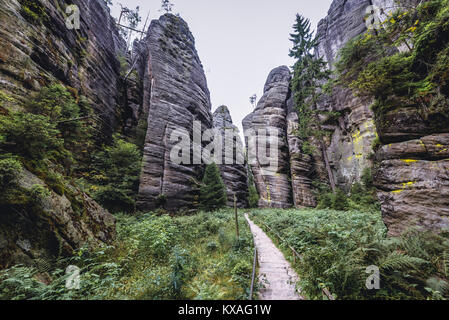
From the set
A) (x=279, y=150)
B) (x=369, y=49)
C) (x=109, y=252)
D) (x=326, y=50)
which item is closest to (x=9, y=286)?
(x=109, y=252)

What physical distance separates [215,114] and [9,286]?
138 feet

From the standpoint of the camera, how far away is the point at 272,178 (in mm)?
24922

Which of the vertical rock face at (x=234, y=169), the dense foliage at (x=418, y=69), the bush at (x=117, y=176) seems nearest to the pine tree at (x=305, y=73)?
the dense foliage at (x=418, y=69)

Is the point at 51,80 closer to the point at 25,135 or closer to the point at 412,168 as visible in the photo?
the point at 25,135

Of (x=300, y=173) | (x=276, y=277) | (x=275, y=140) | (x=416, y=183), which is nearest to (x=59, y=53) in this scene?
(x=276, y=277)

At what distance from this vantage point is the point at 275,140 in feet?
87.0

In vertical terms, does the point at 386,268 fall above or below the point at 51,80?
below

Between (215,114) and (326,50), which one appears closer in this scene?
(326,50)

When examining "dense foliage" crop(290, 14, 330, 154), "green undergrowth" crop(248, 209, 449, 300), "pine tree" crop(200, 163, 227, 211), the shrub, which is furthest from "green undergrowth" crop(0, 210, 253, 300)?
"dense foliage" crop(290, 14, 330, 154)

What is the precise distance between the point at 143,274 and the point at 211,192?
1293 cm

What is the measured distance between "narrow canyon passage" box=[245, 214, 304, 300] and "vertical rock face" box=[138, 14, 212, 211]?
10.8 meters

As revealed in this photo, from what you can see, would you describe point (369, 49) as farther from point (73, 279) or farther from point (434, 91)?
point (73, 279)

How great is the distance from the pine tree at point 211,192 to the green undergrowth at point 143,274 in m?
9.23

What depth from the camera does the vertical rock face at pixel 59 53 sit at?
7.37m
